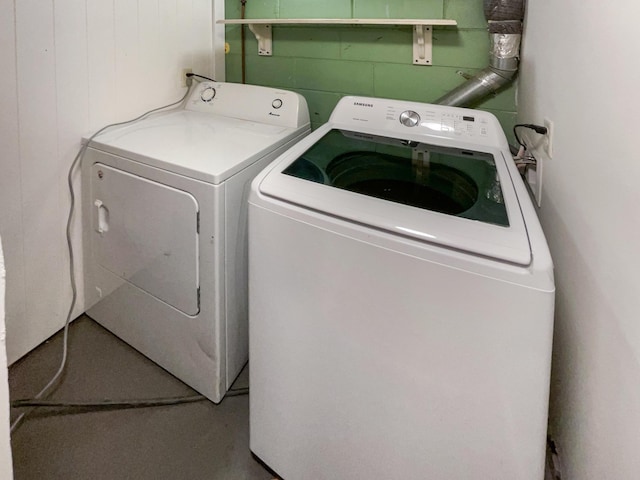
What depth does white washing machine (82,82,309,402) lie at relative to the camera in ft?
4.53

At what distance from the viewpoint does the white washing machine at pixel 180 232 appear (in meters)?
1.38

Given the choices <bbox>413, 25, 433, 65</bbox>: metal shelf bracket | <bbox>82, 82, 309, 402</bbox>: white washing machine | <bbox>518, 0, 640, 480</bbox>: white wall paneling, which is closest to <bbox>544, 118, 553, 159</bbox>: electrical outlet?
<bbox>518, 0, 640, 480</bbox>: white wall paneling

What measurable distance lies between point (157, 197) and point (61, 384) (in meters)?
0.86

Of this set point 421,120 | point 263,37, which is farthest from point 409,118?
point 263,37

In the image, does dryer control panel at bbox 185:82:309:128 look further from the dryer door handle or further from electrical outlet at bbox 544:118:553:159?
electrical outlet at bbox 544:118:553:159

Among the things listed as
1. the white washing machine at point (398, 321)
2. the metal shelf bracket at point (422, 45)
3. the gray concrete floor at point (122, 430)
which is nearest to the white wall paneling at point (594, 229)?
the white washing machine at point (398, 321)

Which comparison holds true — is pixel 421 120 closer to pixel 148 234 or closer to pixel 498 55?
pixel 498 55

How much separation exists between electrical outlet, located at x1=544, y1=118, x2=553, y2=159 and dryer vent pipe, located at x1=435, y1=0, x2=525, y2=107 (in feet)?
1.54

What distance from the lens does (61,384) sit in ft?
5.32

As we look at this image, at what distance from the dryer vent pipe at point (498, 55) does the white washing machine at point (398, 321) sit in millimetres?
557

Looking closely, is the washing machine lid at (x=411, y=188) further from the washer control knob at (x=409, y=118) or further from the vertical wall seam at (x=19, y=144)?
the vertical wall seam at (x=19, y=144)

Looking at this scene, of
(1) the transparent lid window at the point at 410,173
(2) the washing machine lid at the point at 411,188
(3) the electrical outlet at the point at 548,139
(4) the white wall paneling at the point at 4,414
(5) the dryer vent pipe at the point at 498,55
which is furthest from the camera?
(5) the dryer vent pipe at the point at 498,55

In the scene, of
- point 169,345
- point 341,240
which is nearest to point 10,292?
point 169,345

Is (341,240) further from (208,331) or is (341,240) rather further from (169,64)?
(169,64)
